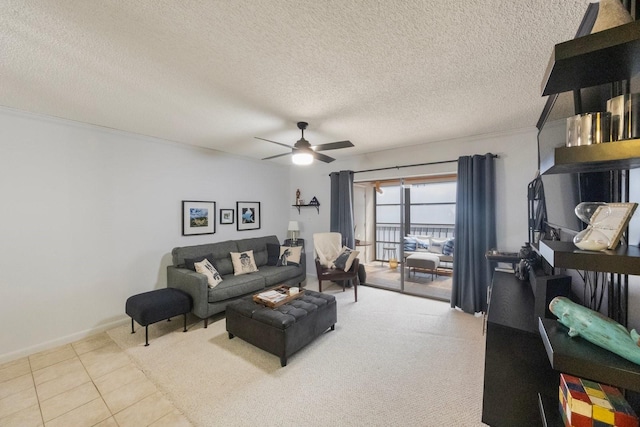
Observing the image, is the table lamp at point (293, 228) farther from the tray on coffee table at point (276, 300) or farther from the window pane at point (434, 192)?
the window pane at point (434, 192)

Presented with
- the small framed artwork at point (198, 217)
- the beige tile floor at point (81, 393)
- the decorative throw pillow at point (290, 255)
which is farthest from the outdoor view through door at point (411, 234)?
the beige tile floor at point (81, 393)

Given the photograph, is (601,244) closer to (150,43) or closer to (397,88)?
(397,88)

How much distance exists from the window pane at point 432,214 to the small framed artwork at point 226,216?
387 centimetres

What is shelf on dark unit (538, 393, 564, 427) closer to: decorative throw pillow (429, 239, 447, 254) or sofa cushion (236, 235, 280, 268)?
sofa cushion (236, 235, 280, 268)

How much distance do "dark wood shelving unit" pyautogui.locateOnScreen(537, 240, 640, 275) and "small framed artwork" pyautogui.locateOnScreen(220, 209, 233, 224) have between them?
456 cm

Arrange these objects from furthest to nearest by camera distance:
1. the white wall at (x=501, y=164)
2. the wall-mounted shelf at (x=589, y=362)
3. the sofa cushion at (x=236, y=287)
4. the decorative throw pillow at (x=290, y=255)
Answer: the decorative throw pillow at (x=290, y=255), the white wall at (x=501, y=164), the sofa cushion at (x=236, y=287), the wall-mounted shelf at (x=589, y=362)

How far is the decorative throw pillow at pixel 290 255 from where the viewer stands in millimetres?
4688

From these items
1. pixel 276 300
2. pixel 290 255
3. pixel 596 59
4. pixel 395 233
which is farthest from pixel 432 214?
pixel 596 59

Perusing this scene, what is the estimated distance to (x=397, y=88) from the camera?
2271mm

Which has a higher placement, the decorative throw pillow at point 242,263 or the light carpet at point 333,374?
the decorative throw pillow at point 242,263

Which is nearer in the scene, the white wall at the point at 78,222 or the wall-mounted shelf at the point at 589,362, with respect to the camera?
the wall-mounted shelf at the point at 589,362

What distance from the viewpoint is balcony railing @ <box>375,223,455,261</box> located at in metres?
5.35

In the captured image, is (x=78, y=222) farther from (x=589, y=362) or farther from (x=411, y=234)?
(x=411, y=234)

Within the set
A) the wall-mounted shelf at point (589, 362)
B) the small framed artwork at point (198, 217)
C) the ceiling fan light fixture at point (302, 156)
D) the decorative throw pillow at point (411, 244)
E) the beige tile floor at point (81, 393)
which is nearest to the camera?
the wall-mounted shelf at point (589, 362)
